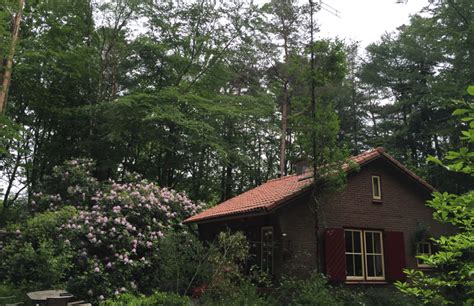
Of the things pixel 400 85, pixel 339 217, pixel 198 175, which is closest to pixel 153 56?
pixel 198 175

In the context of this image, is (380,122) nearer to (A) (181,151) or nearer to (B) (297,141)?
(A) (181,151)

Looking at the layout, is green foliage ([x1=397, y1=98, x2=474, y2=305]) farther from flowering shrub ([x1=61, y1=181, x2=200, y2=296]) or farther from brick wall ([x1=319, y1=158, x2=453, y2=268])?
flowering shrub ([x1=61, y1=181, x2=200, y2=296])

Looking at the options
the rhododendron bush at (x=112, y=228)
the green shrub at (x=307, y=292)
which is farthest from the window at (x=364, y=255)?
the rhododendron bush at (x=112, y=228)

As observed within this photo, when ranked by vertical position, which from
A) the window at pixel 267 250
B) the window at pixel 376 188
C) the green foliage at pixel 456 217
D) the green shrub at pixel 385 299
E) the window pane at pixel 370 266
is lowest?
the green shrub at pixel 385 299

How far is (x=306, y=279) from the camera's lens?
430 inches

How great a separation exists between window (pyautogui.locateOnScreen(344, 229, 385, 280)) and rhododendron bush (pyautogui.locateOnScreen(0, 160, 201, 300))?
5.26 metres

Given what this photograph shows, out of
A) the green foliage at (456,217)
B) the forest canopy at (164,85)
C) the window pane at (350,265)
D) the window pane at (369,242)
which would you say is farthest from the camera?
the forest canopy at (164,85)

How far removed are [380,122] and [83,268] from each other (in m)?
26.5

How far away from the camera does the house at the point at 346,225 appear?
37.8 feet

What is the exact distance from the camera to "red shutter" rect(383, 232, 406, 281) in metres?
12.8

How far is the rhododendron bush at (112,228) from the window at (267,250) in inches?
99.5

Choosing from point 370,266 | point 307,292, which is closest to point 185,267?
point 307,292

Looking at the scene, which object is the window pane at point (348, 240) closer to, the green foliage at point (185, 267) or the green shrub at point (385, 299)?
the green shrub at point (385, 299)

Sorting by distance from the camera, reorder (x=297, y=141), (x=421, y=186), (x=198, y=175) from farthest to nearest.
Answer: (x=198, y=175)
(x=421, y=186)
(x=297, y=141)
